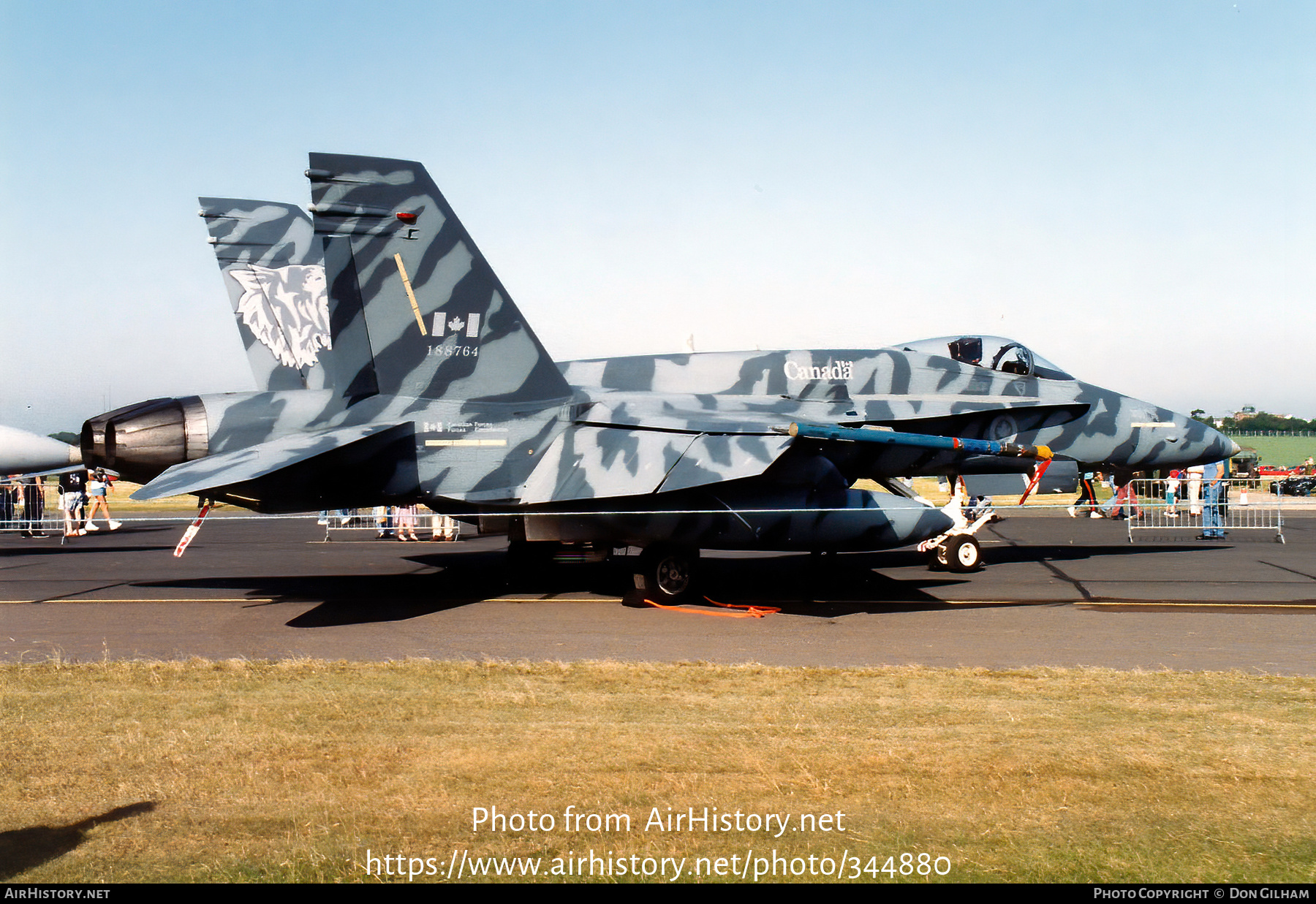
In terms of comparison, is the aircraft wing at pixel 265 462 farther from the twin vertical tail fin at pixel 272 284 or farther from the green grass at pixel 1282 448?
the green grass at pixel 1282 448

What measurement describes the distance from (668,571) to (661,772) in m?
7.14

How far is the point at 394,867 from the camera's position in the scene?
410 centimetres

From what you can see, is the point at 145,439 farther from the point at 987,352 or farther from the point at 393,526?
the point at 393,526

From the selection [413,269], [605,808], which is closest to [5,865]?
[605,808]

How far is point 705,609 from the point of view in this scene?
1181 cm

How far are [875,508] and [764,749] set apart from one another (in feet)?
22.7

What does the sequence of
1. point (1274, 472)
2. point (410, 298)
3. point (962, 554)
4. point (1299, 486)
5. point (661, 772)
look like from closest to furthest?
point (661, 772)
point (410, 298)
point (962, 554)
point (1299, 486)
point (1274, 472)

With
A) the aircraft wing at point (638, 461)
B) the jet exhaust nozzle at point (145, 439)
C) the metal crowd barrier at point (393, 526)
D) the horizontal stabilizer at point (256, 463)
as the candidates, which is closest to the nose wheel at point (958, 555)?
the aircraft wing at point (638, 461)

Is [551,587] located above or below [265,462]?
below

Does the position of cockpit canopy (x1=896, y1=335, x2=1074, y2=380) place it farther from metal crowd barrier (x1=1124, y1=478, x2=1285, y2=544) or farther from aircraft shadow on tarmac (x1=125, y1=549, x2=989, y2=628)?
metal crowd barrier (x1=1124, y1=478, x2=1285, y2=544)

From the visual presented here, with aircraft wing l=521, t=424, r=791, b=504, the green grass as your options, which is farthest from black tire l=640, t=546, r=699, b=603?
the green grass

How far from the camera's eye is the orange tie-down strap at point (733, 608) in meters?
11.4

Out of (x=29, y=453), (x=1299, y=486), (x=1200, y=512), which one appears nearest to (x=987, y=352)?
(x=1200, y=512)

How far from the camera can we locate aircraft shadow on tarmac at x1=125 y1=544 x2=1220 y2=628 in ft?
39.9
